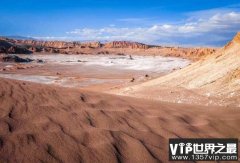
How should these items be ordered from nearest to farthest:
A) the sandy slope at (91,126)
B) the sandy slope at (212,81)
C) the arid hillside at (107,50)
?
the sandy slope at (91,126)
the sandy slope at (212,81)
the arid hillside at (107,50)

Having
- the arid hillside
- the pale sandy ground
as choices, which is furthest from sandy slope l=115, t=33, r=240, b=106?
the arid hillside

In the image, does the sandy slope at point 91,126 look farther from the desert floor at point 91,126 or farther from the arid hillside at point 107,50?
the arid hillside at point 107,50

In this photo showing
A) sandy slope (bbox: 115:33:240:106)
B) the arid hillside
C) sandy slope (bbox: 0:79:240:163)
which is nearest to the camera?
sandy slope (bbox: 0:79:240:163)

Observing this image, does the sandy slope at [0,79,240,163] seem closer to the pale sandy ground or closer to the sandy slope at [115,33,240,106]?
the pale sandy ground

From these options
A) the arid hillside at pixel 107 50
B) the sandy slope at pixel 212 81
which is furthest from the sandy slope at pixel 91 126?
the arid hillside at pixel 107 50

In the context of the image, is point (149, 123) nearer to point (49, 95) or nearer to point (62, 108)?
point (62, 108)

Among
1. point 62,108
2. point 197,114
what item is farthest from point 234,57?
point 62,108

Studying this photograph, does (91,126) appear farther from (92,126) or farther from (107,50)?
(107,50)
